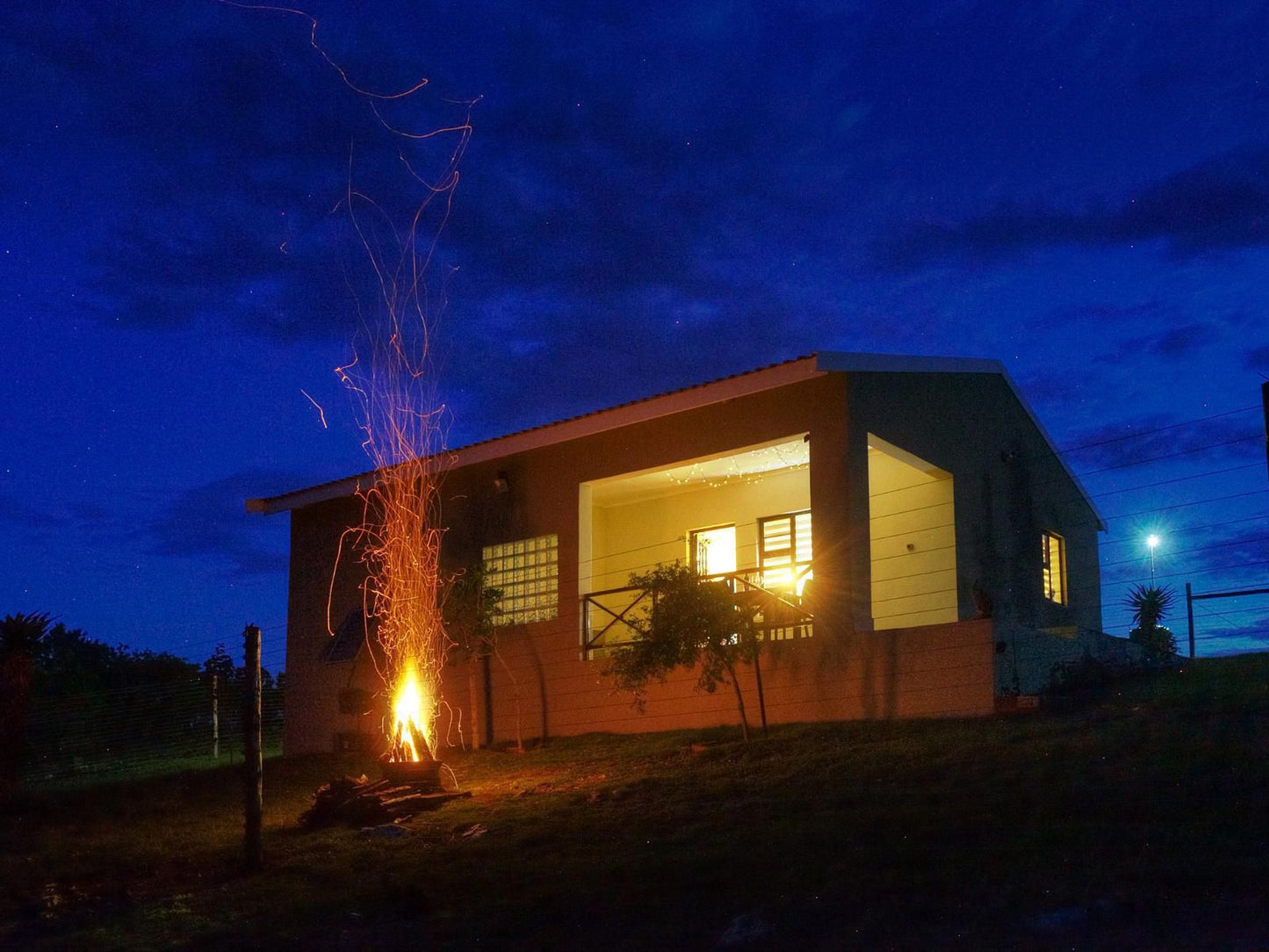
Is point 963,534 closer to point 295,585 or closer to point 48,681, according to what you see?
point 295,585

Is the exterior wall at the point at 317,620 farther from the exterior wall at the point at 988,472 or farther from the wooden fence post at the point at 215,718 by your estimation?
the exterior wall at the point at 988,472

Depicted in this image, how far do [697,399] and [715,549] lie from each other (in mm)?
3569

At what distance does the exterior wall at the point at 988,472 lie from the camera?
14.9 m

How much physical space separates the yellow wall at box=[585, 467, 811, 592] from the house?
33mm

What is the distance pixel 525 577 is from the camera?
56.9 feet

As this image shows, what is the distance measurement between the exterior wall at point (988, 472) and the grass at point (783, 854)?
3191 millimetres

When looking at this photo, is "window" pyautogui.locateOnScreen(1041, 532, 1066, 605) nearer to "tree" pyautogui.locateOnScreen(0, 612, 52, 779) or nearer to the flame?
the flame

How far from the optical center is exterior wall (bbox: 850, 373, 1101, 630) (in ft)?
48.9

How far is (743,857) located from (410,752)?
6467 mm

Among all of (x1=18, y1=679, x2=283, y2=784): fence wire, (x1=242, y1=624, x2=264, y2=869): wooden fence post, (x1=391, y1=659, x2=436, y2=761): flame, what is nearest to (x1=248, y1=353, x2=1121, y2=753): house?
(x1=18, y1=679, x2=283, y2=784): fence wire

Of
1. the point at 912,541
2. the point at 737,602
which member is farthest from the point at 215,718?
the point at 912,541

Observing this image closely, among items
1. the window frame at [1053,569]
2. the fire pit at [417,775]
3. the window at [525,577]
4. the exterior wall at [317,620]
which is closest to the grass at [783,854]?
the fire pit at [417,775]

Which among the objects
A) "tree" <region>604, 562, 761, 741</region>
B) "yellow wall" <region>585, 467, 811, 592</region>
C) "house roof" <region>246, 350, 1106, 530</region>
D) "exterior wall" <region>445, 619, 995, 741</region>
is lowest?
"exterior wall" <region>445, 619, 995, 741</region>

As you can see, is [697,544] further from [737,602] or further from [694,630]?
[694,630]
